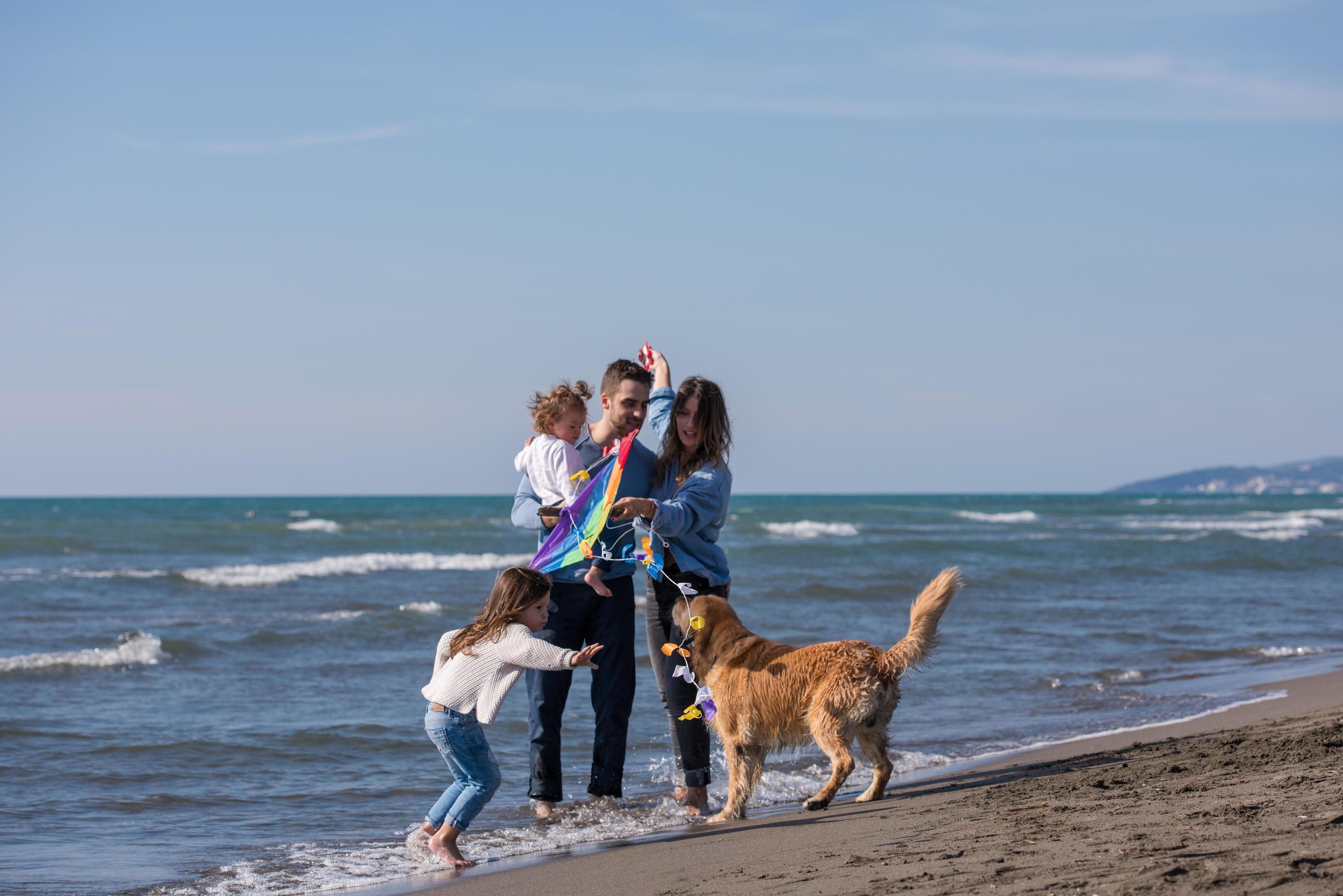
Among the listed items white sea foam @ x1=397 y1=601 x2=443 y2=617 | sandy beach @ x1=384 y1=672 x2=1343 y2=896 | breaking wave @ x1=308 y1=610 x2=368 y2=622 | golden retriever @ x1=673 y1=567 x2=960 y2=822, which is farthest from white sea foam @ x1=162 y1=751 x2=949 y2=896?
white sea foam @ x1=397 y1=601 x2=443 y2=617

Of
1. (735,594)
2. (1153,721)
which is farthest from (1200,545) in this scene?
(1153,721)

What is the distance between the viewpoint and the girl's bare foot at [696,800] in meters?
5.21

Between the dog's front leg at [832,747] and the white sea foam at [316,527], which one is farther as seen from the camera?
the white sea foam at [316,527]

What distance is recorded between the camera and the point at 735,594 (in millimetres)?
16500

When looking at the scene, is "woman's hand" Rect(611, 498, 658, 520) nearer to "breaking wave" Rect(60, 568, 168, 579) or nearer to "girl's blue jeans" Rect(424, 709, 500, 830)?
"girl's blue jeans" Rect(424, 709, 500, 830)

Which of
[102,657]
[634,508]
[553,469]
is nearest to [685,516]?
[634,508]

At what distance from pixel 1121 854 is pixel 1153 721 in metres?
4.79

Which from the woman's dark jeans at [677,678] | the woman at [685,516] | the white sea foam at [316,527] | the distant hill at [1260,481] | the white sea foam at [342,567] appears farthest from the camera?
the distant hill at [1260,481]

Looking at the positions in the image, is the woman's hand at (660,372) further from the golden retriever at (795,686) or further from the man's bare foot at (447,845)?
the man's bare foot at (447,845)

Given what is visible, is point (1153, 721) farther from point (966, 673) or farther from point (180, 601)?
point (180, 601)

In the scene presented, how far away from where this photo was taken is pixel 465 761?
174 inches

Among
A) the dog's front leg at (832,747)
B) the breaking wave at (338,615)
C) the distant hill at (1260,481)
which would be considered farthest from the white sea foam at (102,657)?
the distant hill at (1260,481)

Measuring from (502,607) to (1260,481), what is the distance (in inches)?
5558

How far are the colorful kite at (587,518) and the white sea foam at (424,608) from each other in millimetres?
9209
